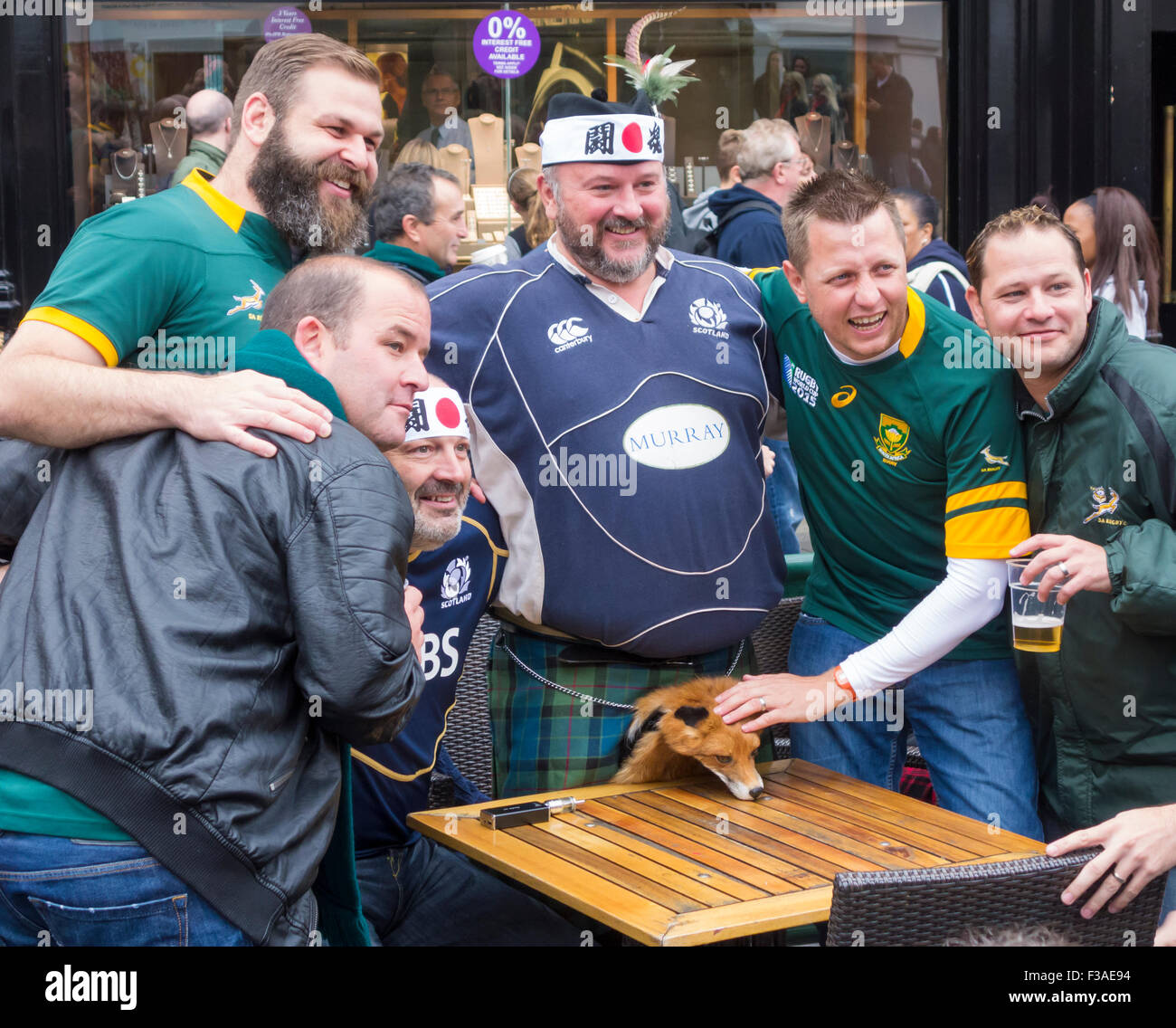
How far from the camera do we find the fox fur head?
10.0 ft

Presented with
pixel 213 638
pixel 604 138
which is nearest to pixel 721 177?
pixel 604 138

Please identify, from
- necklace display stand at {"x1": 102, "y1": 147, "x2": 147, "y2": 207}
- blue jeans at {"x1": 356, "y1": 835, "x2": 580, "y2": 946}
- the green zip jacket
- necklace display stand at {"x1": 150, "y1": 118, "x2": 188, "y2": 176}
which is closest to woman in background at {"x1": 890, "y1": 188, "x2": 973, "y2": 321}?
the green zip jacket

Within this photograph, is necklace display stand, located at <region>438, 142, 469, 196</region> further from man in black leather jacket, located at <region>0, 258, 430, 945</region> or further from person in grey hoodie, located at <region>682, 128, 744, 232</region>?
man in black leather jacket, located at <region>0, 258, 430, 945</region>

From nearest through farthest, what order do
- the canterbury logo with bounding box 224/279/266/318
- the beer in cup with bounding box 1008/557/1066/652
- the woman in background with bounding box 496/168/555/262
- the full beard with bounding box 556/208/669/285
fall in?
the beer in cup with bounding box 1008/557/1066/652 → the canterbury logo with bounding box 224/279/266/318 → the full beard with bounding box 556/208/669/285 → the woman in background with bounding box 496/168/555/262

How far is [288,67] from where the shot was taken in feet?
10.7

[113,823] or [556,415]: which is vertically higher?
[556,415]

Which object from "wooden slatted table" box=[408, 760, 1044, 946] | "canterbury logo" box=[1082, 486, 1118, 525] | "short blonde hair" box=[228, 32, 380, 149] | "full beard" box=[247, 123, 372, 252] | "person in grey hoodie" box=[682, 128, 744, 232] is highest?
"person in grey hoodie" box=[682, 128, 744, 232]

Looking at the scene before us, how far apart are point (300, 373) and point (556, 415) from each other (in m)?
1.14

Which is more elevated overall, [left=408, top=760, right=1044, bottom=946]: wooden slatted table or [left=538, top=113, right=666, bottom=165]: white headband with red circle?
[left=538, top=113, right=666, bottom=165]: white headband with red circle

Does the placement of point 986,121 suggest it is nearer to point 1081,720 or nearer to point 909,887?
point 1081,720

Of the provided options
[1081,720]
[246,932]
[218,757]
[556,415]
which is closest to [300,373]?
[218,757]

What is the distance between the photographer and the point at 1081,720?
3117 millimetres

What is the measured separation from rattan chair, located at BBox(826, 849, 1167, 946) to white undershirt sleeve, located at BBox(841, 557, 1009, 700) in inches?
38.0
